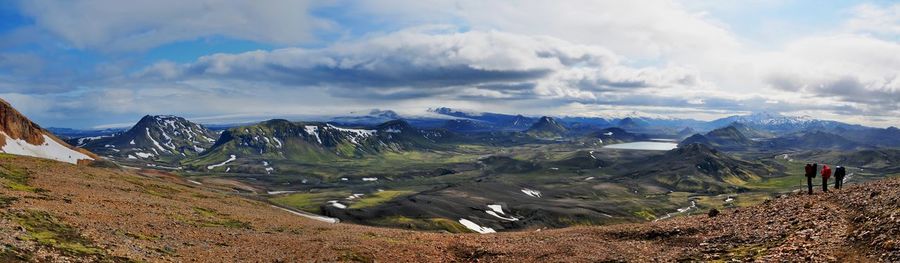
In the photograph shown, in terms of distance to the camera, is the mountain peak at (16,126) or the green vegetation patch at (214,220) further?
the mountain peak at (16,126)

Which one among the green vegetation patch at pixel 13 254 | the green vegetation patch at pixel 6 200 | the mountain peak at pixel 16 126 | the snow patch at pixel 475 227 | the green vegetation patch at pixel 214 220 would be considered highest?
the mountain peak at pixel 16 126

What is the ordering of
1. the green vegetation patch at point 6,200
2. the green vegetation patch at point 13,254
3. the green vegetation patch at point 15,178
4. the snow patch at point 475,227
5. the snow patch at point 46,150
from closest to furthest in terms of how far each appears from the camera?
the green vegetation patch at point 13,254, the green vegetation patch at point 6,200, the green vegetation patch at point 15,178, the snow patch at point 475,227, the snow patch at point 46,150

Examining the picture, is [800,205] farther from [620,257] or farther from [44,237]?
[44,237]

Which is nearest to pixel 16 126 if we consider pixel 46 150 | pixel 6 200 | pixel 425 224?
pixel 46 150

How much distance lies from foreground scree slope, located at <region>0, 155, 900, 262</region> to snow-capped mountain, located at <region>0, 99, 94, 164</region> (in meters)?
132

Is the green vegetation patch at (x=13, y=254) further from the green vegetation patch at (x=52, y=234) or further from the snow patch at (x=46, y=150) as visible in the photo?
the snow patch at (x=46, y=150)

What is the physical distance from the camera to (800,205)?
4559cm

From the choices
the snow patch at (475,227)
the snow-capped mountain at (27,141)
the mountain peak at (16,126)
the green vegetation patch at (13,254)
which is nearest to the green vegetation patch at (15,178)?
the green vegetation patch at (13,254)

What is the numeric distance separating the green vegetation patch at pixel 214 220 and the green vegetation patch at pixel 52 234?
16113 millimetres

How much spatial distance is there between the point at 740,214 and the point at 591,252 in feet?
57.1

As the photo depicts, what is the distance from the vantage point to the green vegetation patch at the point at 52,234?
1211 inches

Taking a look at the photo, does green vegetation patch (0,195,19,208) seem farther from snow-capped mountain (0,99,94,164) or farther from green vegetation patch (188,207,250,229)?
snow-capped mountain (0,99,94,164)

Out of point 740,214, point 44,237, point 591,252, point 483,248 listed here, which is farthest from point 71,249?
point 740,214

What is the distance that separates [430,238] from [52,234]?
31162mm
